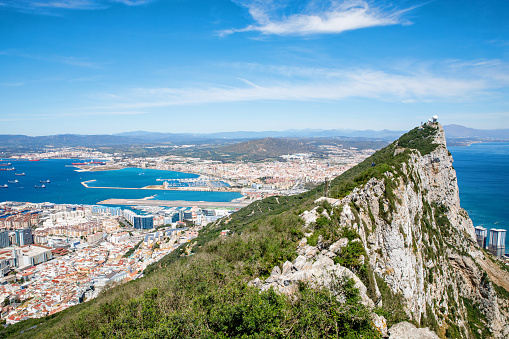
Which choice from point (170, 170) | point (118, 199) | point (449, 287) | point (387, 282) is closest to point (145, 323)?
point (387, 282)

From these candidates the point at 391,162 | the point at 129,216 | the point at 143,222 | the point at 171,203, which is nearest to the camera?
the point at 391,162

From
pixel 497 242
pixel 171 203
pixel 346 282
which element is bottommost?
pixel 171 203

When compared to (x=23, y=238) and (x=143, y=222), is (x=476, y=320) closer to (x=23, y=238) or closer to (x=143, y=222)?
(x=143, y=222)

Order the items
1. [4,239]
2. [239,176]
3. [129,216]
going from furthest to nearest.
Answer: [239,176] → [129,216] → [4,239]

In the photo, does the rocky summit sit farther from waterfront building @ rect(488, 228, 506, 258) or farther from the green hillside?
waterfront building @ rect(488, 228, 506, 258)

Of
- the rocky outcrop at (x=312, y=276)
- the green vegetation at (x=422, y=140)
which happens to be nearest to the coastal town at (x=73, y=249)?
the rocky outcrop at (x=312, y=276)

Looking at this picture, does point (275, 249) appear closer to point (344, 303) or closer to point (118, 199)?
point (344, 303)

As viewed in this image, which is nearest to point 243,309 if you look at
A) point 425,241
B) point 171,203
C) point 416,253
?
point 416,253
